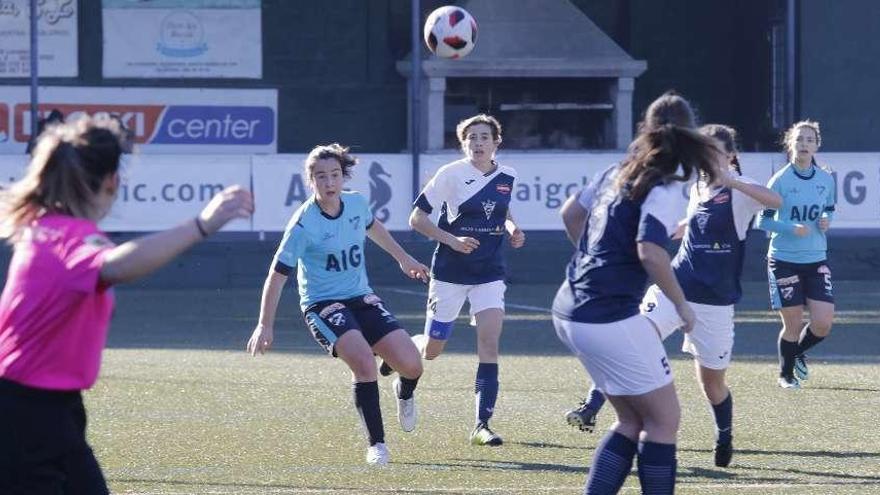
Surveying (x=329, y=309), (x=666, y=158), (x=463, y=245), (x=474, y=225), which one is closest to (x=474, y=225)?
(x=474, y=225)

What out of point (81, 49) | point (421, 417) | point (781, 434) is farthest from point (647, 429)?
point (81, 49)

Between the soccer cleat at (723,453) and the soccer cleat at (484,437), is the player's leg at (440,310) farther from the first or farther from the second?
the soccer cleat at (723,453)

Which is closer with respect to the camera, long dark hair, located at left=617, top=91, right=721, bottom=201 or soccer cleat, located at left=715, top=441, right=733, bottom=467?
long dark hair, located at left=617, top=91, right=721, bottom=201

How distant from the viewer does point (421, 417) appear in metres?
9.79

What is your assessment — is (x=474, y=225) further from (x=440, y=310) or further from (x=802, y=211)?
(x=802, y=211)

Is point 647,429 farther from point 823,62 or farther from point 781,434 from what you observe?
point 823,62

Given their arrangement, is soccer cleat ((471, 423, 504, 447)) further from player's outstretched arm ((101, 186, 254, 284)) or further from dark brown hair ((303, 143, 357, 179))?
player's outstretched arm ((101, 186, 254, 284))

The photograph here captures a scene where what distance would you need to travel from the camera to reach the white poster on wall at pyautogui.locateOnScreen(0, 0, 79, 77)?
24.9m

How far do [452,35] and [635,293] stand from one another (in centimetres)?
1014

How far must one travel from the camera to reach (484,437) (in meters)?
8.62

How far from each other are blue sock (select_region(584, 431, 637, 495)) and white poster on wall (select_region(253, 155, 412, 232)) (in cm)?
1339

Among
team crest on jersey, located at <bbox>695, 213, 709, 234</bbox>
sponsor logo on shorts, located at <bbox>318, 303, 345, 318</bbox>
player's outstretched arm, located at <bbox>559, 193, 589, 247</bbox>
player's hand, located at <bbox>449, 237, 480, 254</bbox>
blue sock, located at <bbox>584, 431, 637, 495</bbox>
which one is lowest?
blue sock, located at <bbox>584, 431, 637, 495</bbox>

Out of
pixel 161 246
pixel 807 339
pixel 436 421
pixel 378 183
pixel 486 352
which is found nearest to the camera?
pixel 161 246

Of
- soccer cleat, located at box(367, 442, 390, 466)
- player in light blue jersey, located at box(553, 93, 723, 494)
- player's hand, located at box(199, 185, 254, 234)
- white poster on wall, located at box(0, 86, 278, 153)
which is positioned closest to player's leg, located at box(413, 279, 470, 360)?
soccer cleat, located at box(367, 442, 390, 466)
